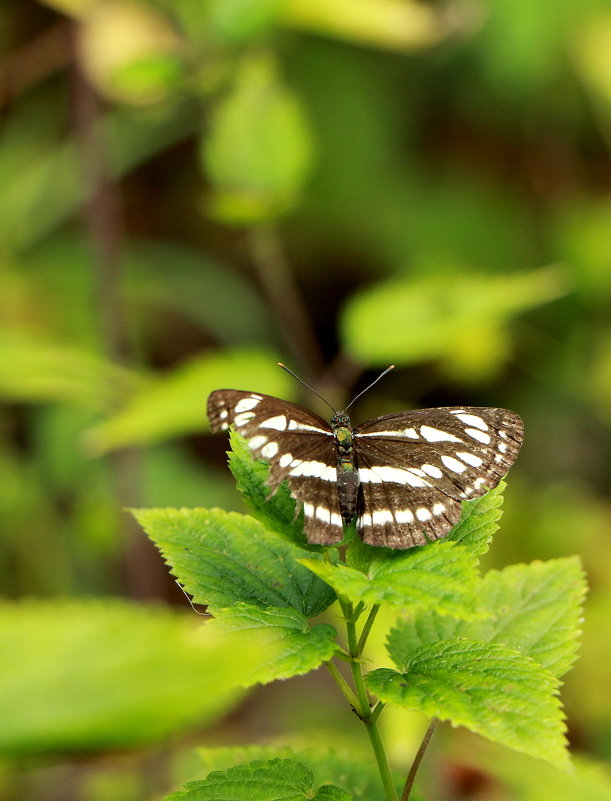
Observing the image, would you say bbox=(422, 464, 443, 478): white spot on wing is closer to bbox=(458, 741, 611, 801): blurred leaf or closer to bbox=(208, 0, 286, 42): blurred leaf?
bbox=(458, 741, 611, 801): blurred leaf

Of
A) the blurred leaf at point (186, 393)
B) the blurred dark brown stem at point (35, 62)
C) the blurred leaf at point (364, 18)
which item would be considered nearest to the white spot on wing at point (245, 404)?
the blurred leaf at point (186, 393)

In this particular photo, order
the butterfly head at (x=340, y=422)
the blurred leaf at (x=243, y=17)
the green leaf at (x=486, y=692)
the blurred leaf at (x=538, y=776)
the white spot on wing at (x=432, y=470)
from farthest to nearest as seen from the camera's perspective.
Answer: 1. the blurred leaf at (x=243, y=17)
2. the blurred leaf at (x=538, y=776)
3. the butterfly head at (x=340, y=422)
4. the white spot on wing at (x=432, y=470)
5. the green leaf at (x=486, y=692)

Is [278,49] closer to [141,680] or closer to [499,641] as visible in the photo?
[499,641]

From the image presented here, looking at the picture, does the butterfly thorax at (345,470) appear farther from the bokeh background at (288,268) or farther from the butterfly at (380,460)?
the bokeh background at (288,268)

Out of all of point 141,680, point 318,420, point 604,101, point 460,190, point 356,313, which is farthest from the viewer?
point 460,190

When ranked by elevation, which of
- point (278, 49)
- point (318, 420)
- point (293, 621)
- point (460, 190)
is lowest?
point (293, 621)

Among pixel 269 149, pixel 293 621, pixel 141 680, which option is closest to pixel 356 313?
pixel 269 149
